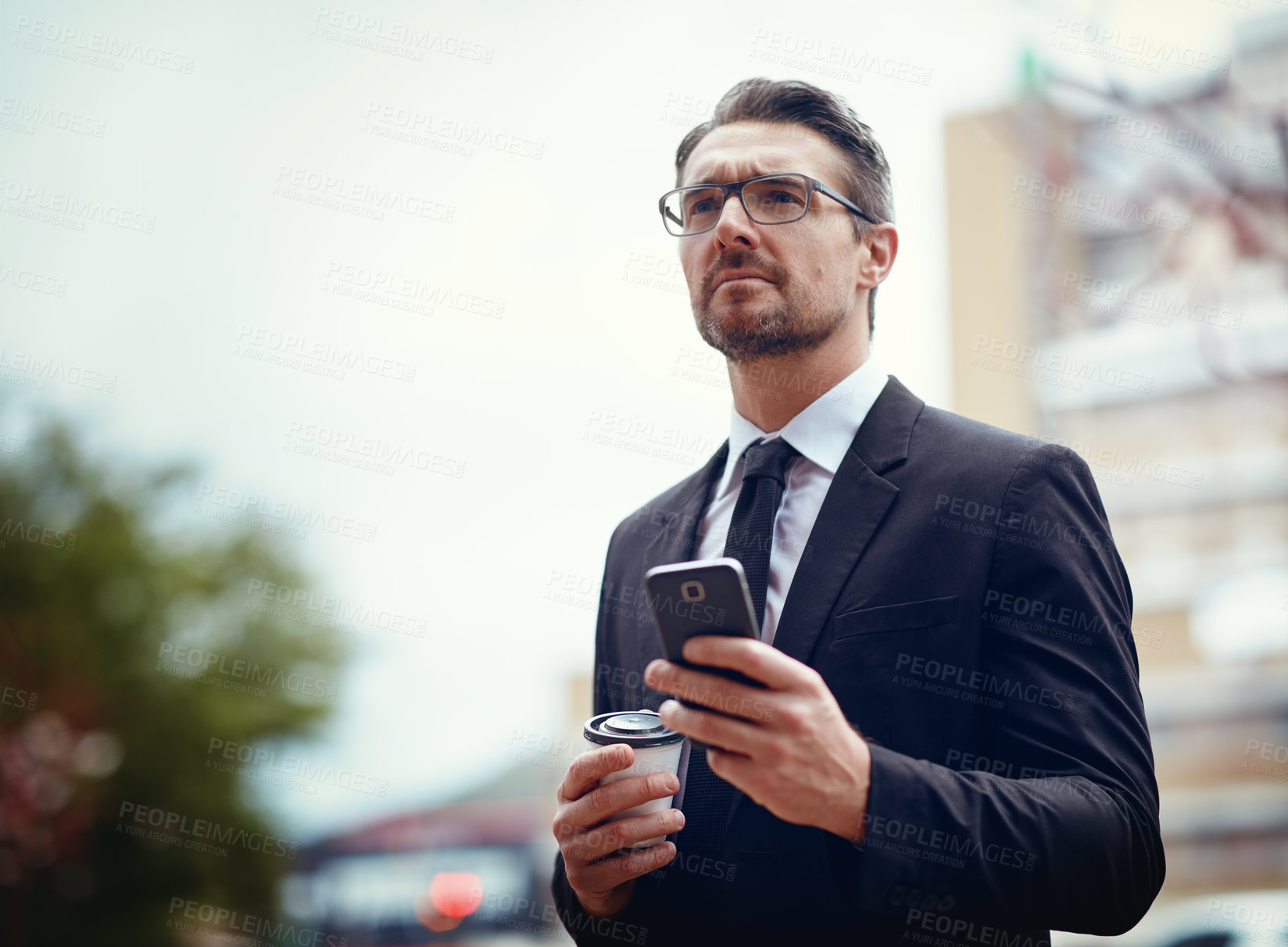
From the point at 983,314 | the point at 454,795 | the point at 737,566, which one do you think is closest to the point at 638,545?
the point at 737,566

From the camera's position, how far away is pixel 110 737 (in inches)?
567

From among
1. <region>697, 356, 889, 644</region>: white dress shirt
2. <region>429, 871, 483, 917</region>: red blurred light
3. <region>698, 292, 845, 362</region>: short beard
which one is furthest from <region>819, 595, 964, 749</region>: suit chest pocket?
<region>429, 871, 483, 917</region>: red blurred light

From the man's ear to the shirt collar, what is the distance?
9.6 inches

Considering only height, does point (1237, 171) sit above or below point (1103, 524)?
above

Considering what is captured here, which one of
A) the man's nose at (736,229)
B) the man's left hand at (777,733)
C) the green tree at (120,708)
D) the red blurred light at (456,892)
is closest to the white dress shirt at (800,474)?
the man's nose at (736,229)

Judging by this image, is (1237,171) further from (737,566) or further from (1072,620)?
(737,566)

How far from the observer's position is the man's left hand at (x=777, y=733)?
136 centimetres

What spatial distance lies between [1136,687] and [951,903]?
0.54m

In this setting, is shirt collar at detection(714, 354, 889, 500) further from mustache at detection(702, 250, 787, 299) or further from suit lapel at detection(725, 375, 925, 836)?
mustache at detection(702, 250, 787, 299)

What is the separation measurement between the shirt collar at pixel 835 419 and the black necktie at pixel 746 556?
4 cm

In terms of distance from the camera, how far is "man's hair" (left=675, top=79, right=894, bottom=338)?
2.41 m

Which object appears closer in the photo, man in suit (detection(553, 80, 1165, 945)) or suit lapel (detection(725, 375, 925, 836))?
man in suit (detection(553, 80, 1165, 945))

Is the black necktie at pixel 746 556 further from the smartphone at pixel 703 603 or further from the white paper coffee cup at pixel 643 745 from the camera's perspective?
the smartphone at pixel 703 603

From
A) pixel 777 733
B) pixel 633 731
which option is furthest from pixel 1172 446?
pixel 777 733
